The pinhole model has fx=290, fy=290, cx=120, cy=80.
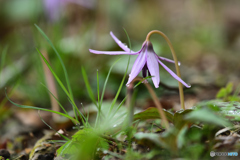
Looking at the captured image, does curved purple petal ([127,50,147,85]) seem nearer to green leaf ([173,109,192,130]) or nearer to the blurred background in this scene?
green leaf ([173,109,192,130])

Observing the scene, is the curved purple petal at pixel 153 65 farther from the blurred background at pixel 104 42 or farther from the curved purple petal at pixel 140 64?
the blurred background at pixel 104 42

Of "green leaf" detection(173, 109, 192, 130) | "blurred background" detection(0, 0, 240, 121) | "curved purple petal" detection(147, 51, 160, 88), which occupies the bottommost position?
"blurred background" detection(0, 0, 240, 121)

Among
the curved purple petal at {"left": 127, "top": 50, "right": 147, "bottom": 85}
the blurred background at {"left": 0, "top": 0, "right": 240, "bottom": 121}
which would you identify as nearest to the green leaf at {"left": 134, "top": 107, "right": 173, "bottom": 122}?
the curved purple petal at {"left": 127, "top": 50, "right": 147, "bottom": 85}

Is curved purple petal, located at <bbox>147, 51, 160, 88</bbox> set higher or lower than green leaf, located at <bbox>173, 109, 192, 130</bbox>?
higher

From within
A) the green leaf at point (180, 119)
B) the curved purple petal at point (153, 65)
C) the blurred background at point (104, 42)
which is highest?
the curved purple petal at point (153, 65)

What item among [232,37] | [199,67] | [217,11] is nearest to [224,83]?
[199,67]

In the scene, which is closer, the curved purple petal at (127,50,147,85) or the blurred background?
the curved purple petal at (127,50,147,85)

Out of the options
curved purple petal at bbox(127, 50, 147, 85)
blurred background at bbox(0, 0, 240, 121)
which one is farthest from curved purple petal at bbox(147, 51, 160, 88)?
blurred background at bbox(0, 0, 240, 121)

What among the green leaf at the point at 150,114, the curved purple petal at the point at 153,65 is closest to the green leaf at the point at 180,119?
the green leaf at the point at 150,114

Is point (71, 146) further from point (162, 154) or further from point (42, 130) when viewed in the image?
point (42, 130)
